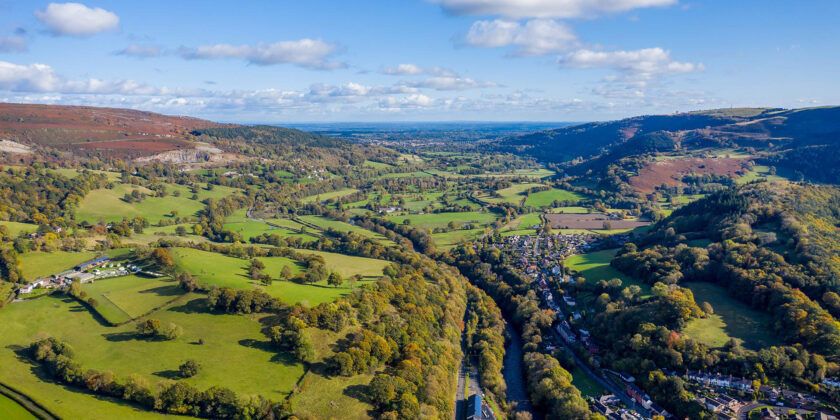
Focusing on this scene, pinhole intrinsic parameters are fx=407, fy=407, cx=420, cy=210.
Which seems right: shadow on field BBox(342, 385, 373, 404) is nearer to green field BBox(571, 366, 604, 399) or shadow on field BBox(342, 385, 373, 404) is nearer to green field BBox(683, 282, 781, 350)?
green field BBox(571, 366, 604, 399)

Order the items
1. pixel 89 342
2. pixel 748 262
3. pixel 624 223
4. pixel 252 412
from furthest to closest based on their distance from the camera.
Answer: pixel 624 223 < pixel 748 262 < pixel 89 342 < pixel 252 412

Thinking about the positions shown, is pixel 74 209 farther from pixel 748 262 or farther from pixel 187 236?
pixel 748 262

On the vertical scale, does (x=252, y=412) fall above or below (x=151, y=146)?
below

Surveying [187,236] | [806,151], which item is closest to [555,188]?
[806,151]

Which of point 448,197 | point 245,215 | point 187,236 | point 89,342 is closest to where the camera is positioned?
point 89,342

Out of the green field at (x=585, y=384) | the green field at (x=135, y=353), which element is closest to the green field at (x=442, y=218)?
the green field at (x=585, y=384)

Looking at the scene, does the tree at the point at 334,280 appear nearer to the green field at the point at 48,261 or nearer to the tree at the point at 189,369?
the tree at the point at 189,369
